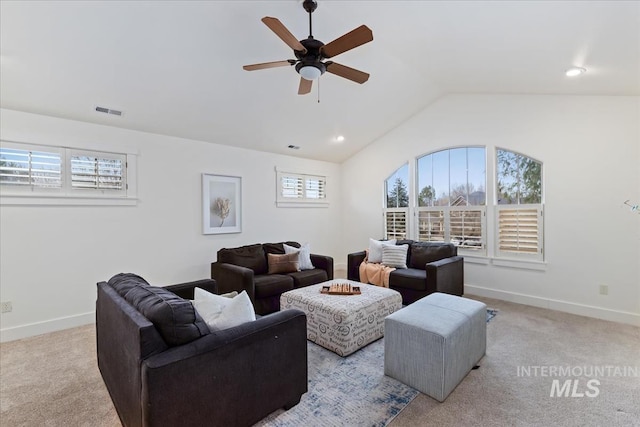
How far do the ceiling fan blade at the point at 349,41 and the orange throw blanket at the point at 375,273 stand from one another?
304 centimetres

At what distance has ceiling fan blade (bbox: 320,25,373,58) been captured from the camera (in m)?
2.16

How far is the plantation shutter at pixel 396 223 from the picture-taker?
18.9 ft

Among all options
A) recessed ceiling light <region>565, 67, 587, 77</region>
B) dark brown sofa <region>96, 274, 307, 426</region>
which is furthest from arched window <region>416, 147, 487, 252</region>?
dark brown sofa <region>96, 274, 307, 426</region>

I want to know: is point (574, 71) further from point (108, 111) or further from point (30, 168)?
point (30, 168)

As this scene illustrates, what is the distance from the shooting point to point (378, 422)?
193cm

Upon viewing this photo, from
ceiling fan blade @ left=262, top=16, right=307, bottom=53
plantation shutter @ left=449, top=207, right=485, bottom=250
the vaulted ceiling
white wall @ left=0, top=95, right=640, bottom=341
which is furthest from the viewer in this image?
plantation shutter @ left=449, top=207, right=485, bottom=250

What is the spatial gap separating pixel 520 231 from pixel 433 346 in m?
3.17

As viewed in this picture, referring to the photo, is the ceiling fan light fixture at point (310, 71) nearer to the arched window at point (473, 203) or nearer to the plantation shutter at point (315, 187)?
the arched window at point (473, 203)

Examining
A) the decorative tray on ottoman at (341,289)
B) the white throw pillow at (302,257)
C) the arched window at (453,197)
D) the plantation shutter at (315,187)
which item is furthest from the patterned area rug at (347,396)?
the plantation shutter at (315,187)

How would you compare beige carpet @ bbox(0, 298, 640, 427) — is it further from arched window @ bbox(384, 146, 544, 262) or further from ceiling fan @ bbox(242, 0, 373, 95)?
ceiling fan @ bbox(242, 0, 373, 95)

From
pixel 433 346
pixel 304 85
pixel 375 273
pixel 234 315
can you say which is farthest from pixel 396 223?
pixel 234 315

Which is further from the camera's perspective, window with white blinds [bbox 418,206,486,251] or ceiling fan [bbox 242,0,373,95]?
window with white blinds [bbox 418,206,486,251]

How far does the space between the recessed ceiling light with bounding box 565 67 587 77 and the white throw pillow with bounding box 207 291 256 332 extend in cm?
395

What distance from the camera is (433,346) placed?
2.15 m
